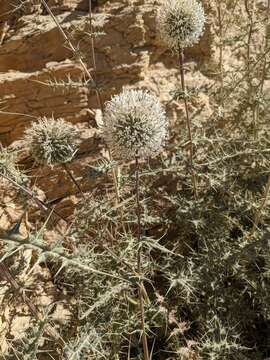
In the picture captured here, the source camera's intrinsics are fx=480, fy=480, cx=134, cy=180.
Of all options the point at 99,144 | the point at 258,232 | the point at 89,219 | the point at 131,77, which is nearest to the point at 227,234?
the point at 258,232

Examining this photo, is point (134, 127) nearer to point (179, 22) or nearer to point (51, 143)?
point (51, 143)

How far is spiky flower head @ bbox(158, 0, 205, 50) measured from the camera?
11.3ft

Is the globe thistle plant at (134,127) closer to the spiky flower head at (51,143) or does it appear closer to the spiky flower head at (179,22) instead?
the spiky flower head at (51,143)

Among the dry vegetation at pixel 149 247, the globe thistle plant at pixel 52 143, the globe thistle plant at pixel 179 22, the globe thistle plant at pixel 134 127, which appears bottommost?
the dry vegetation at pixel 149 247

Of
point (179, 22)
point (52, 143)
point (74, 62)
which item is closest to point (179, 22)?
point (179, 22)

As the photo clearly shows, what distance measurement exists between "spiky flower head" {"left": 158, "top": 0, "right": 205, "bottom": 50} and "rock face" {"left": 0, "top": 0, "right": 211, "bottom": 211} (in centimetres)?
134

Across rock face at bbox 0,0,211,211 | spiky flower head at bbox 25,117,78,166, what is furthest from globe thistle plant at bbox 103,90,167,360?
rock face at bbox 0,0,211,211

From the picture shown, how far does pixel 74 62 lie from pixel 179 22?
1.71 m

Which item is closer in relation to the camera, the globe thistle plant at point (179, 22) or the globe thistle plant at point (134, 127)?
the globe thistle plant at point (134, 127)

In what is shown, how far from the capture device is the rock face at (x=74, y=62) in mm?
4809

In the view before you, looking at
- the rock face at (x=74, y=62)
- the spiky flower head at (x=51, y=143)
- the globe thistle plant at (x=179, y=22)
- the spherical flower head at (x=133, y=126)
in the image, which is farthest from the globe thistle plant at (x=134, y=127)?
the rock face at (x=74, y=62)

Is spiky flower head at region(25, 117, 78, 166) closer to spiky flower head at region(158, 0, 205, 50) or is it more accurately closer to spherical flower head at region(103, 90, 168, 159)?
spherical flower head at region(103, 90, 168, 159)

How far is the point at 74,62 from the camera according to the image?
488 centimetres

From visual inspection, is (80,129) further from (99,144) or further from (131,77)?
(131,77)
